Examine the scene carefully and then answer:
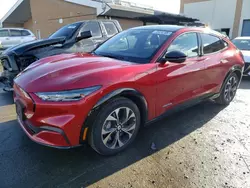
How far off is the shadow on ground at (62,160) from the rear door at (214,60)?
39.6 inches

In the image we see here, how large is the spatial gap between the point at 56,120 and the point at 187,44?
244cm

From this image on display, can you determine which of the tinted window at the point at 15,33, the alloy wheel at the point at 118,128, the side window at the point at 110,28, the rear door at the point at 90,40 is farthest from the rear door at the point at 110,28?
the tinted window at the point at 15,33

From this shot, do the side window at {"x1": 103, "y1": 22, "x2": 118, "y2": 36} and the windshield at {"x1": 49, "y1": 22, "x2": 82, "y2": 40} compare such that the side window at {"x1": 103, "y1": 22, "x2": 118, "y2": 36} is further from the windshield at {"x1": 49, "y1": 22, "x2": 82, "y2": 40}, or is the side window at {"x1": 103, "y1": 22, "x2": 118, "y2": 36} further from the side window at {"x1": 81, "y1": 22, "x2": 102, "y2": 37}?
the windshield at {"x1": 49, "y1": 22, "x2": 82, "y2": 40}

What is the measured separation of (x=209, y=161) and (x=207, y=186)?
0.49 meters

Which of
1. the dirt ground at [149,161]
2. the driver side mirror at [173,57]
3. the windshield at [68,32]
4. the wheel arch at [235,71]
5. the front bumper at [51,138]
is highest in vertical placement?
the windshield at [68,32]

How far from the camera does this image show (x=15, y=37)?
13898 millimetres

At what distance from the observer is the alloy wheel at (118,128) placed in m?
2.59

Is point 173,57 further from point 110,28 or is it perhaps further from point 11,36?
point 11,36

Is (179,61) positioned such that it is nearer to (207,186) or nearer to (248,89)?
(207,186)

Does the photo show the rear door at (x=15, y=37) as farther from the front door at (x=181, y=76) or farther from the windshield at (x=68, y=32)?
the front door at (x=181, y=76)

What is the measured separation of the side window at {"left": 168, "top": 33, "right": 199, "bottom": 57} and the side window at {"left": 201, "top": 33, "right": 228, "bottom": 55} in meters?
0.24

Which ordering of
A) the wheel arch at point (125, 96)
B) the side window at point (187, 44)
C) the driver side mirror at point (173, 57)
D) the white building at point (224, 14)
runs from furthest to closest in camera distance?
the white building at point (224, 14), the side window at point (187, 44), the driver side mirror at point (173, 57), the wheel arch at point (125, 96)

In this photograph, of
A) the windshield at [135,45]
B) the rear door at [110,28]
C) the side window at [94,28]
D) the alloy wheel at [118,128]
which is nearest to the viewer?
the alloy wheel at [118,128]

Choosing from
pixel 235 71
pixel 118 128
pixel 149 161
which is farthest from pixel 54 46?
pixel 235 71
